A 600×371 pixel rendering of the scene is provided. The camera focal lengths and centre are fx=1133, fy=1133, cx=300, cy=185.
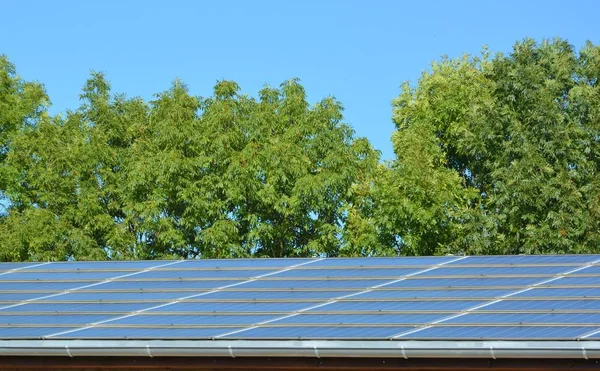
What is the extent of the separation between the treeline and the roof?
89.1 feet

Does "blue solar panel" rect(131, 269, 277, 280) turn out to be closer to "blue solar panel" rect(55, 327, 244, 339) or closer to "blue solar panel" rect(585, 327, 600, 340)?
"blue solar panel" rect(55, 327, 244, 339)

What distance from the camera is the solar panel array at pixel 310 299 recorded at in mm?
13750

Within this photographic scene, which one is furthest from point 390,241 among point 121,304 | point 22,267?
point 121,304

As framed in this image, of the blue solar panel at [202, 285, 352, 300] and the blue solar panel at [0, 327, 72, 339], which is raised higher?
the blue solar panel at [202, 285, 352, 300]

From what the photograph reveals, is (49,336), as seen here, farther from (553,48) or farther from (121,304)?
(553,48)

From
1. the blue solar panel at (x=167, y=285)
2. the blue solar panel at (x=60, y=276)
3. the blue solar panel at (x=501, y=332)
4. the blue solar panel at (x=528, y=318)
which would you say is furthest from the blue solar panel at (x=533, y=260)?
the blue solar panel at (x=60, y=276)

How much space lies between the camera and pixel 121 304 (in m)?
16.7

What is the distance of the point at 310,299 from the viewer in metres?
16.2

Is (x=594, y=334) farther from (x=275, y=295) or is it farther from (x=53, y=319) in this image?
(x=53, y=319)

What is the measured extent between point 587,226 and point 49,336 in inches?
1305

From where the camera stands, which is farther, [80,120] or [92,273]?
[80,120]

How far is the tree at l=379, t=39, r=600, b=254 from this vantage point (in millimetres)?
45406

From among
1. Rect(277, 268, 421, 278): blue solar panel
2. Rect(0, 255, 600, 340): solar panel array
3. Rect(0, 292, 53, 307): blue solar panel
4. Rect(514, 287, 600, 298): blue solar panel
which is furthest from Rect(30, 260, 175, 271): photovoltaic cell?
Rect(514, 287, 600, 298): blue solar panel

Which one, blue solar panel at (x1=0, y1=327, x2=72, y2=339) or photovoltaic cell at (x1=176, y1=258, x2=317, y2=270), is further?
photovoltaic cell at (x1=176, y1=258, x2=317, y2=270)
